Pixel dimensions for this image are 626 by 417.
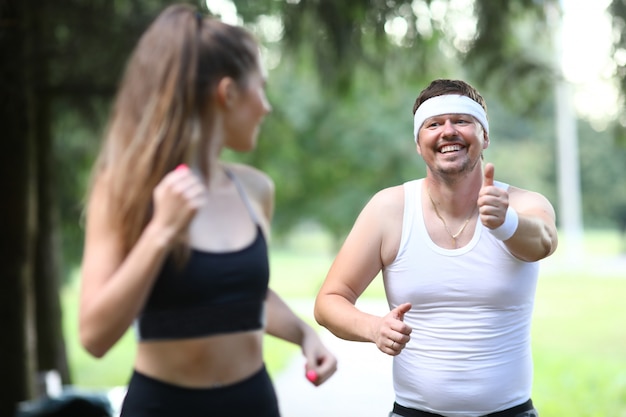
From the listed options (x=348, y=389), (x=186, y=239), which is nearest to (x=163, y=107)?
(x=186, y=239)

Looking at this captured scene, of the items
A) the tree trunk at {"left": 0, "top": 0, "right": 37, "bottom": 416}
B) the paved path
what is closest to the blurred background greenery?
the tree trunk at {"left": 0, "top": 0, "right": 37, "bottom": 416}

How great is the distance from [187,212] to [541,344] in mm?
9996

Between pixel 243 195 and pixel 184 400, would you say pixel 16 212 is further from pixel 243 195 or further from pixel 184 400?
pixel 184 400

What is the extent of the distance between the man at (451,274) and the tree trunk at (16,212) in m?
4.17

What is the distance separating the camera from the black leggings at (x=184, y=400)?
6.29 ft

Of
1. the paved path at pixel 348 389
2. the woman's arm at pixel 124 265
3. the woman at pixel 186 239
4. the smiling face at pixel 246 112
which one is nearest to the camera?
the woman's arm at pixel 124 265

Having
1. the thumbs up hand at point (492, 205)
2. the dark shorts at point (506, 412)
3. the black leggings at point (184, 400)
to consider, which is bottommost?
the dark shorts at point (506, 412)

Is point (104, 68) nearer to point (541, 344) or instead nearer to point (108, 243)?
point (108, 243)

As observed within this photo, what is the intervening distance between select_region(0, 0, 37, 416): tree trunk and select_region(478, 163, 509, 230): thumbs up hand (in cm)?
448

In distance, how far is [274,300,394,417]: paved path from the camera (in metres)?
6.91

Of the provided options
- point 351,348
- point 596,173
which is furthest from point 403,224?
point 596,173

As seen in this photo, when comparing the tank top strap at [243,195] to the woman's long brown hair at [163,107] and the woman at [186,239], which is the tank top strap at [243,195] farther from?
the woman's long brown hair at [163,107]

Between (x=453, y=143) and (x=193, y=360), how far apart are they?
2.81 ft

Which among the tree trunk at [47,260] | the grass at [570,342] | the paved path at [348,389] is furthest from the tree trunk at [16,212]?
the grass at [570,342]
